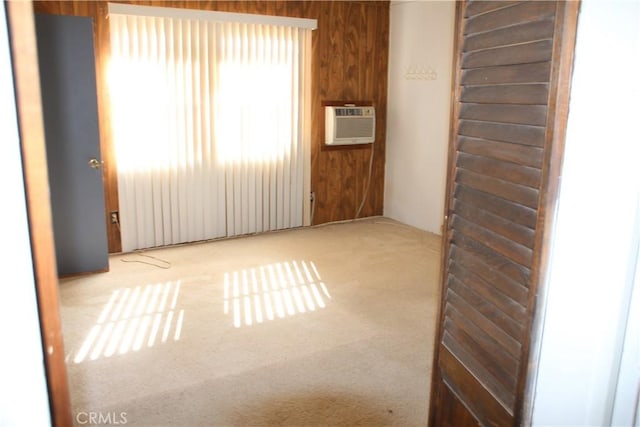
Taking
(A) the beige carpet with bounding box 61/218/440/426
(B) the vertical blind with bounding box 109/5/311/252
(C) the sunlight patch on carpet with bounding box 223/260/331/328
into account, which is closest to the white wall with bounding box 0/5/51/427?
(A) the beige carpet with bounding box 61/218/440/426

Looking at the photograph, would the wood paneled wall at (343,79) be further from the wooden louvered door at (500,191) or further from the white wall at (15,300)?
the white wall at (15,300)

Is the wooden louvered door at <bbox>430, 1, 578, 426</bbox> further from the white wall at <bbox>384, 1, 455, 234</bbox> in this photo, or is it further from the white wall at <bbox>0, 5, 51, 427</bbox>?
the white wall at <bbox>384, 1, 455, 234</bbox>

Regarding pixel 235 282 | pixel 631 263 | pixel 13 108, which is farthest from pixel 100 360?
pixel 631 263

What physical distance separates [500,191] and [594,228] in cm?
24

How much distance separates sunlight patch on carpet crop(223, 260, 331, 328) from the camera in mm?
3408

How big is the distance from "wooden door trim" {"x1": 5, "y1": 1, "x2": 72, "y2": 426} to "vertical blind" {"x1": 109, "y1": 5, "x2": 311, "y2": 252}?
12.3ft

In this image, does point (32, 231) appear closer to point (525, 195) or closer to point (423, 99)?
point (525, 195)

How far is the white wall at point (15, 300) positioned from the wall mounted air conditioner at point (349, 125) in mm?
4567

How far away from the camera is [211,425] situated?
2256mm

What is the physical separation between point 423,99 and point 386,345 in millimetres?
2993

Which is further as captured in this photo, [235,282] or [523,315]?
[235,282]

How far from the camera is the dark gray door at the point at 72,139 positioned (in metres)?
3.62

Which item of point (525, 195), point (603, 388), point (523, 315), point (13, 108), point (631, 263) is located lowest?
point (603, 388)

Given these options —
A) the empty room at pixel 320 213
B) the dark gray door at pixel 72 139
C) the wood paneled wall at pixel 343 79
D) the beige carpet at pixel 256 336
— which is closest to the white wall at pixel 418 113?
the empty room at pixel 320 213
